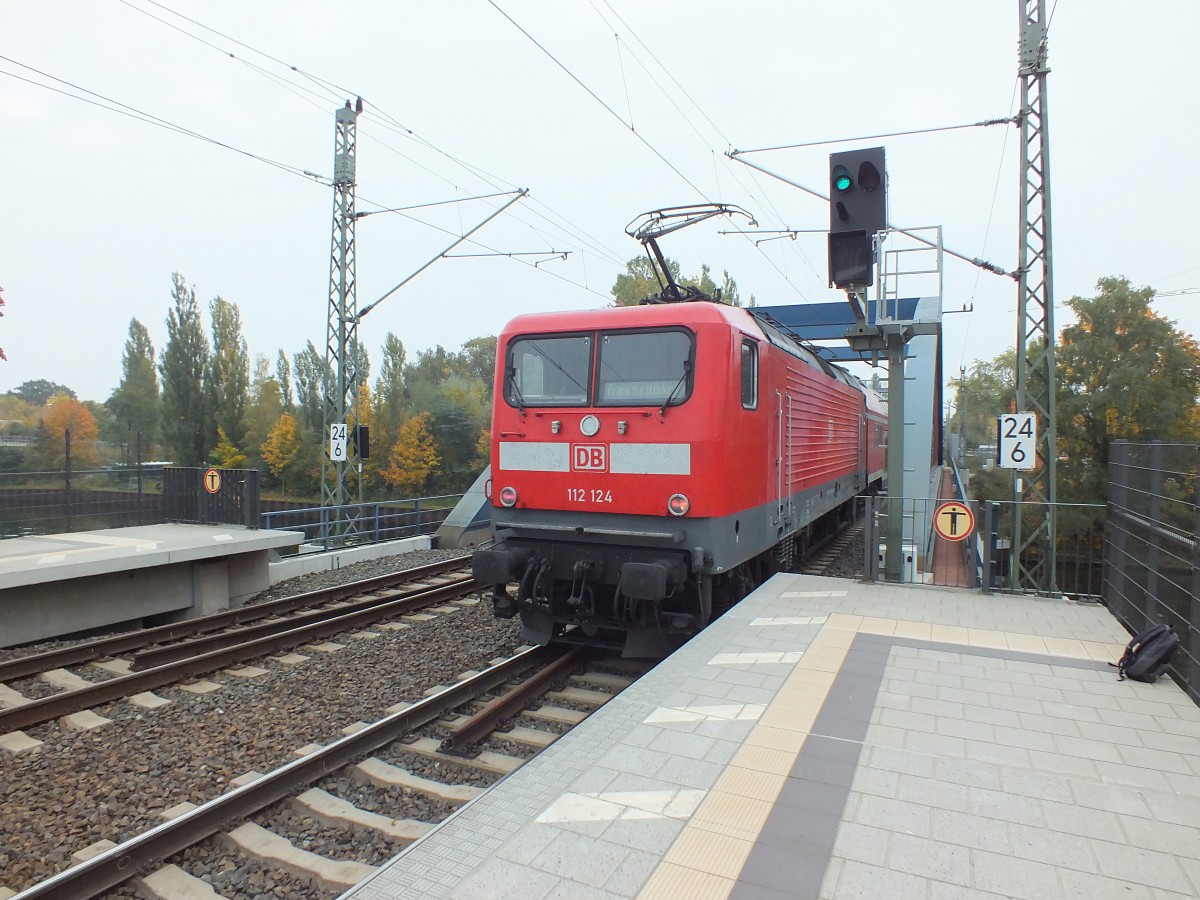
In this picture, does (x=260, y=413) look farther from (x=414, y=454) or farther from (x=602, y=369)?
(x=602, y=369)

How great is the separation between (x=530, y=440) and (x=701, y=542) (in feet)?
6.49

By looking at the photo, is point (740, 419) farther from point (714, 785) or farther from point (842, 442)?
point (842, 442)

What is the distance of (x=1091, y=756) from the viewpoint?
4148 millimetres

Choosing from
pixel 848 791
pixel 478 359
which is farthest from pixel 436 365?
pixel 848 791

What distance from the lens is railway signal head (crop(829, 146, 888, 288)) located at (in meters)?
8.21

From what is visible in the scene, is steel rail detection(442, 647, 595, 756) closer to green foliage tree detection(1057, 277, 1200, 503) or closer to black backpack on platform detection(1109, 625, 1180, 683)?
black backpack on platform detection(1109, 625, 1180, 683)

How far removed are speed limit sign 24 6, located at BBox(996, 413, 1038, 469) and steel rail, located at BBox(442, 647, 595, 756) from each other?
689cm

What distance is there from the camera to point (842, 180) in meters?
8.33

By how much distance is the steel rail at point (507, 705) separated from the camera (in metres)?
5.42

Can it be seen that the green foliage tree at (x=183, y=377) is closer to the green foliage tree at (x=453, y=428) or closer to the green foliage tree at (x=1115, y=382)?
the green foliage tree at (x=453, y=428)

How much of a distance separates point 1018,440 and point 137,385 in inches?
2175

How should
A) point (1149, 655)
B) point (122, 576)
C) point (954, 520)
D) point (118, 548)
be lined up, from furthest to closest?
point (118, 548) → point (122, 576) → point (954, 520) → point (1149, 655)

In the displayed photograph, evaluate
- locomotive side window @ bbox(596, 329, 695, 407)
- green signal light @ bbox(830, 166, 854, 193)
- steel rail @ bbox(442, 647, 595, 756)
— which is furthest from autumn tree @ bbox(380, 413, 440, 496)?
locomotive side window @ bbox(596, 329, 695, 407)

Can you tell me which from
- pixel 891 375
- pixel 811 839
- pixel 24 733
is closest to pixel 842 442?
pixel 891 375
